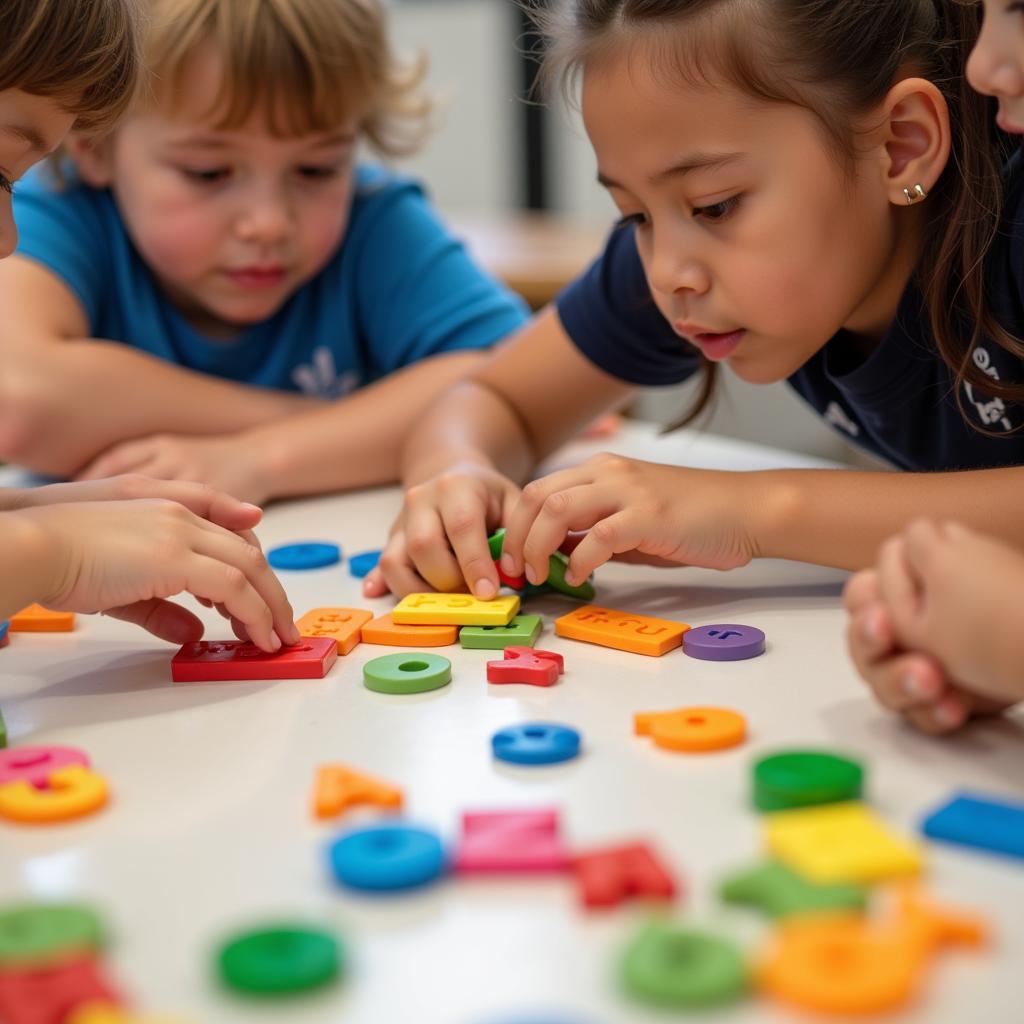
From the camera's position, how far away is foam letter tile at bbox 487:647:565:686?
2.26 feet

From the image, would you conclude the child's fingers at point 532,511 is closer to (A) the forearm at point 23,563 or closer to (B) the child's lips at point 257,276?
(A) the forearm at point 23,563

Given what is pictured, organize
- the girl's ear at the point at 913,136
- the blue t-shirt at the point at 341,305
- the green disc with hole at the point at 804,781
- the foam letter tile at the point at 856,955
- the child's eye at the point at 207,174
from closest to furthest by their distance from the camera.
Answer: the foam letter tile at the point at 856,955 → the green disc with hole at the point at 804,781 → the girl's ear at the point at 913,136 → the child's eye at the point at 207,174 → the blue t-shirt at the point at 341,305

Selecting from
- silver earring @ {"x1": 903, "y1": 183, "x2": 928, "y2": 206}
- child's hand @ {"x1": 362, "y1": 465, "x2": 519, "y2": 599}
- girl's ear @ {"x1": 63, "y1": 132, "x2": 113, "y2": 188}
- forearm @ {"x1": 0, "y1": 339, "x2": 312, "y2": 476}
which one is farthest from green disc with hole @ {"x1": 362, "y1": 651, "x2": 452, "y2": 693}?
girl's ear @ {"x1": 63, "y1": 132, "x2": 113, "y2": 188}

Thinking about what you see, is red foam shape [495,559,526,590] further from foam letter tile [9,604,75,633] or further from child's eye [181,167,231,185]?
child's eye [181,167,231,185]

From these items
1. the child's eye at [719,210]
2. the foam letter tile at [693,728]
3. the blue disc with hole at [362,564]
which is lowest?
the blue disc with hole at [362,564]

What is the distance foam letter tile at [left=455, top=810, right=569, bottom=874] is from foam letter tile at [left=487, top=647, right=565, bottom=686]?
0.54 ft

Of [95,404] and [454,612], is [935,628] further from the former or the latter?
[95,404]

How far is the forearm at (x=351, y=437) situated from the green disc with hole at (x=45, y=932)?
71 cm

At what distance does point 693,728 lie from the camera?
0.60 metres

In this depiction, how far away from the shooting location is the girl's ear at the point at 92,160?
50.8 inches

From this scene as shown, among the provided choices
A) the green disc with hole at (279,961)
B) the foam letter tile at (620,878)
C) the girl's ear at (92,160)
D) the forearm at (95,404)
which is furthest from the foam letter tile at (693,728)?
the girl's ear at (92,160)

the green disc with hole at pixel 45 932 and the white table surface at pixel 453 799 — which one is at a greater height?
the green disc with hole at pixel 45 932

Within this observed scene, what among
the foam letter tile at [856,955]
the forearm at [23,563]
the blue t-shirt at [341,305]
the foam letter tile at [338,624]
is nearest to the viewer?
the foam letter tile at [856,955]

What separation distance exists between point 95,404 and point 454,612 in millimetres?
546
